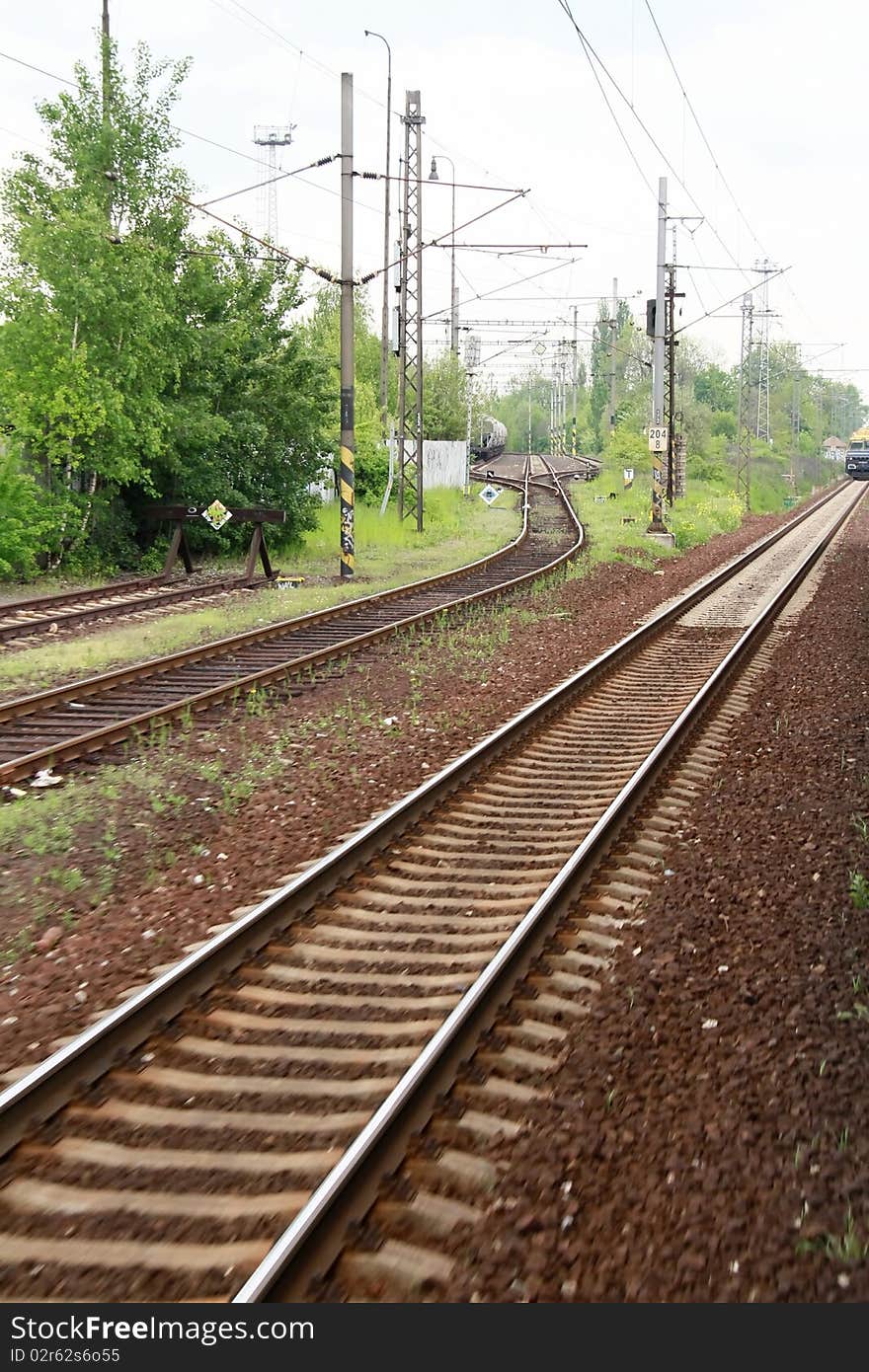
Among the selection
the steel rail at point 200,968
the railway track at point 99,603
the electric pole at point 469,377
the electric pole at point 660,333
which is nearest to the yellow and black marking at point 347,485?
the railway track at point 99,603

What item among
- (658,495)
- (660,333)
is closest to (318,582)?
(660,333)

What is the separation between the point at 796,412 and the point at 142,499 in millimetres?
69960

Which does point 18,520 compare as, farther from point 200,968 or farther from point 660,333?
point 660,333

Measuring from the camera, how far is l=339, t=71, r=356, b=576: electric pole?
66.1ft

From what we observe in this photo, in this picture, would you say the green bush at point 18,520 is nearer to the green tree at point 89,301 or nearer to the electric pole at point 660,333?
the green tree at point 89,301

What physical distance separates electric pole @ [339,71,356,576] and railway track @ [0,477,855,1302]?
14.0 m

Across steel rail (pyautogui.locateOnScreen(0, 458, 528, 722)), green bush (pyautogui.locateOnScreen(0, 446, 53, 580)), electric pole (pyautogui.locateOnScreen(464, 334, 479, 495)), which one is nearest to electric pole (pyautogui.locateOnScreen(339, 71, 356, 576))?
steel rail (pyautogui.locateOnScreen(0, 458, 528, 722))

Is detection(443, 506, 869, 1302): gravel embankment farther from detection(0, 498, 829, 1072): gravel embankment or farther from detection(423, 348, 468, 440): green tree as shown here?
detection(423, 348, 468, 440): green tree

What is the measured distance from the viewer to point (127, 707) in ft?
36.2

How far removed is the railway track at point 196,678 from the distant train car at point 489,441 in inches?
2327

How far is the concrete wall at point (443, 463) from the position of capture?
44656 millimetres

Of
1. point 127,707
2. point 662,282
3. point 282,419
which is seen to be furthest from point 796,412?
point 127,707

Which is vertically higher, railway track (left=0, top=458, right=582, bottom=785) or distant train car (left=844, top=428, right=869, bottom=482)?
distant train car (left=844, top=428, right=869, bottom=482)

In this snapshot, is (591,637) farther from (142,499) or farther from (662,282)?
(662,282)
